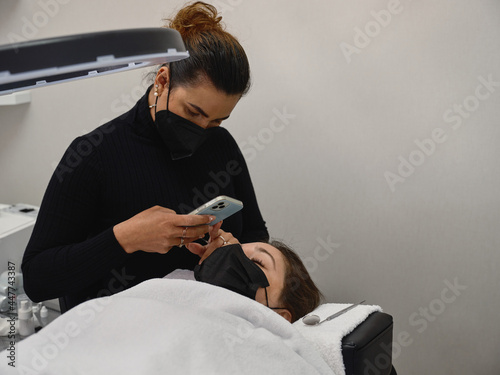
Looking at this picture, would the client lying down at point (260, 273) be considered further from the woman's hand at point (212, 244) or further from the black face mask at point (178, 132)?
the black face mask at point (178, 132)

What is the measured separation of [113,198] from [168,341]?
486 millimetres

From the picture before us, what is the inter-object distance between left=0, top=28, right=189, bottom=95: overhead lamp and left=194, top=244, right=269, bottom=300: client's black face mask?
805 mm

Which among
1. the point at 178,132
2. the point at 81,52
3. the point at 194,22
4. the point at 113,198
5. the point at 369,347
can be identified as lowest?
the point at 369,347

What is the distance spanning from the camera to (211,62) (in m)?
1.38

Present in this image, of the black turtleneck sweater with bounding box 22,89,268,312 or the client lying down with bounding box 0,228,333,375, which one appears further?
the black turtleneck sweater with bounding box 22,89,268,312

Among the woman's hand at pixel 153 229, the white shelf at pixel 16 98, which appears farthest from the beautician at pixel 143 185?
the white shelf at pixel 16 98

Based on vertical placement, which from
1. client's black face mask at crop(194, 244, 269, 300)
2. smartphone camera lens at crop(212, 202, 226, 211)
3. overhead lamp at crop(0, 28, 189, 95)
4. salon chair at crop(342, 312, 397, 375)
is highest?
overhead lamp at crop(0, 28, 189, 95)

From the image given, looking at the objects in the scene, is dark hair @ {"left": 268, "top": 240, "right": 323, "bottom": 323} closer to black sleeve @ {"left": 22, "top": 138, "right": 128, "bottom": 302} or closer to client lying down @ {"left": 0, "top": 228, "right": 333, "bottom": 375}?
client lying down @ {"left": 0, "top": 228, "right": 333, "bottom": 375}

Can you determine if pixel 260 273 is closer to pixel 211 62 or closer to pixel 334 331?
pixel 334 331

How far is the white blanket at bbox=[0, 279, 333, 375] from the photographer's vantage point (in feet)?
3.59

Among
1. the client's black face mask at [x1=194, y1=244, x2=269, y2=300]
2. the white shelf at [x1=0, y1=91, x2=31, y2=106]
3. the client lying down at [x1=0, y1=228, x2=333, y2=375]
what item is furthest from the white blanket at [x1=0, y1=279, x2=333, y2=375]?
the white shelf at [x1=0, y1=91, x2=31, y2=106]

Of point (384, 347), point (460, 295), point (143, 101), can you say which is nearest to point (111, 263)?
point (143, 101)

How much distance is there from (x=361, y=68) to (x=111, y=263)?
1.24 m

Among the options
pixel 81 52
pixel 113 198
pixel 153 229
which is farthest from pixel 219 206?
pixel 81 52
